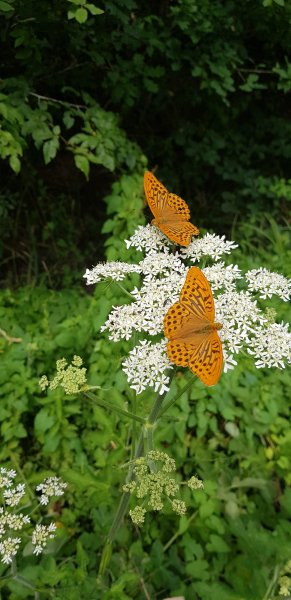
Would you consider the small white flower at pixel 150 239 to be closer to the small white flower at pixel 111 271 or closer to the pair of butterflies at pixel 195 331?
the small white flower at pixel 111 271

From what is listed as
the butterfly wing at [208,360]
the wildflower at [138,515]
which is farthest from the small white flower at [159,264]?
the wildflower at [138,515]

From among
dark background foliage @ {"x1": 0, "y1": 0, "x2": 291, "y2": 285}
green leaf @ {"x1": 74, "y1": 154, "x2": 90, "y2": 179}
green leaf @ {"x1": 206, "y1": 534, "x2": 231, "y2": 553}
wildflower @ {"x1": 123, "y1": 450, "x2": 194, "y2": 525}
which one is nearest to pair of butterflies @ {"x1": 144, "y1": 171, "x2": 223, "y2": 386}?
wildflower @ {"x1": 123, "y1": 450, "x2": 194, "y2": 525}

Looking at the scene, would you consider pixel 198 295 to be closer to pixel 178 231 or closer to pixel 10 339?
pixel 178 231

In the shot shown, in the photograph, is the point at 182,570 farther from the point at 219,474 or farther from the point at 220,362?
the point at 220,362

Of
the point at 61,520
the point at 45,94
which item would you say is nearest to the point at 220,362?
the point at 61,520

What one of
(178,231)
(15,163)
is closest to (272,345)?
(178,231)

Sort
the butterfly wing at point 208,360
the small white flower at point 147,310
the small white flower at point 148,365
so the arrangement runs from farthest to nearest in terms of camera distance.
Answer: the small white flower at point 147,310 < the small white flower at point 148,365 < the butterfly wing at point 208,360
